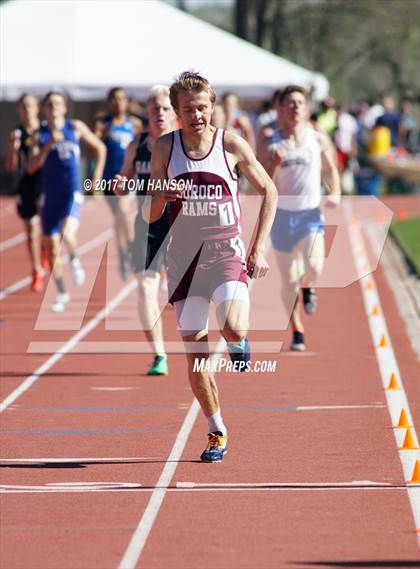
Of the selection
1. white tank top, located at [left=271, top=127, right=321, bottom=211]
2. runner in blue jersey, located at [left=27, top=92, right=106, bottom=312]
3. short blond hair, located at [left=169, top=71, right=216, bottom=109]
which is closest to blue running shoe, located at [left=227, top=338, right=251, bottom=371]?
short blond hair, located at [left=169, top=71, right=216, bottom=109]

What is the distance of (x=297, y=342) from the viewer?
14.3 meters

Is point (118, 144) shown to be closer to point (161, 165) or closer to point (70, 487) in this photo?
point (161, 165)

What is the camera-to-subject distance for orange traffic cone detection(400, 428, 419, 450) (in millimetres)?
9551

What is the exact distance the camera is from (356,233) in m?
27.8

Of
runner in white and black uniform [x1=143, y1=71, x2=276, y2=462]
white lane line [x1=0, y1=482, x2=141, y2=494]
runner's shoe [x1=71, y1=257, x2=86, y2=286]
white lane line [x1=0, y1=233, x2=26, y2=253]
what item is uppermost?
runner in white and black uniform [x1=143, y1=71, x2=276, y2=462]

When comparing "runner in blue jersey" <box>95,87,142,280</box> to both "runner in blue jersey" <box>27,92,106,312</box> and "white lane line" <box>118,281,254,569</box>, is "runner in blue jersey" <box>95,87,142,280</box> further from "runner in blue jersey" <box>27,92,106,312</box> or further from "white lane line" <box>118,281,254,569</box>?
"white lane line" <box>118,281,254,569</box>

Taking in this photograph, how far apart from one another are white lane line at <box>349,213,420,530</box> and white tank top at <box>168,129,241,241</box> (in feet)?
5.44

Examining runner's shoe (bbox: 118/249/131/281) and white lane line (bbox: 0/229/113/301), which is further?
runner's shoe (bbox: 118/249/131/281)

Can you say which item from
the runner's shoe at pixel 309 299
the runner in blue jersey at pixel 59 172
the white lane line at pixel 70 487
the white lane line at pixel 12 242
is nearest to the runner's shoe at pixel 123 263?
the runner in blue jersey at pixel 59 172

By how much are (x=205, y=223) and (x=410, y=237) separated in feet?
61.0

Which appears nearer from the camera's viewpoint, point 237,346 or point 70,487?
point 70,487

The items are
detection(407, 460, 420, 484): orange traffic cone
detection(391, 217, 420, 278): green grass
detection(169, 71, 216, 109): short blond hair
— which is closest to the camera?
detection(407, 460, 420, 484): orange traffic cone

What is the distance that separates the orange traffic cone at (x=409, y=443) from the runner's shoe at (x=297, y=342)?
457 centimetres

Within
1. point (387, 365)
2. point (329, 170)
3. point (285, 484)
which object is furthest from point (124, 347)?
point (285, 484)
